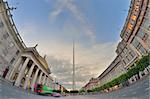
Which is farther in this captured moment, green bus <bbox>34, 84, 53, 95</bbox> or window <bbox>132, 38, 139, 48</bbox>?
window <bbox>132, 38, 139, 48</bbox>

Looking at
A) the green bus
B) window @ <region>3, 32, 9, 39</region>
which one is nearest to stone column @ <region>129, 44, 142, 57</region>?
the green bus

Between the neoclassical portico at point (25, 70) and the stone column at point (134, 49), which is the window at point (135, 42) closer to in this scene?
the stone column at point (134, 49)

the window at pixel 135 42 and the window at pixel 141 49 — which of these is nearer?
the window at pixel 141 49

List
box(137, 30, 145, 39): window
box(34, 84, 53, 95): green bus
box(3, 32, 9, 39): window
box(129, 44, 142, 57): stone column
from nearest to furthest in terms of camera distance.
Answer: box(3, 32, 9, 39): window → box(34, 84, 53, 95): green bus → box(137, 30, 145, 39): window → box(129, 44, 142, 57): stone column

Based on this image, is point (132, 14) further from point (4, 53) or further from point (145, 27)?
point (4, 53)

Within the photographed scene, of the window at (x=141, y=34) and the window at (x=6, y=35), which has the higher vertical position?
the window at (x=141, y=34)

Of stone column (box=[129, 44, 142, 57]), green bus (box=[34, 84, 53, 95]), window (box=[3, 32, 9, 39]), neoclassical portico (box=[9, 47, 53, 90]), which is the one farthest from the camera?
stone column (box=[129, 44, 142, 57])

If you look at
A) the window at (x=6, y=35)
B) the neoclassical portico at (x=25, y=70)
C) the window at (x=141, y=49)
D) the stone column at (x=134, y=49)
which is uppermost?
the stone column at (x=134, y=49)

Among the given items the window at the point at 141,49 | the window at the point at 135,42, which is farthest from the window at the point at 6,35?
the window at the point at 135,42

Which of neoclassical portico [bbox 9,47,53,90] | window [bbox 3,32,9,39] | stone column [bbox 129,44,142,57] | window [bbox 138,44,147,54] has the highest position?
stone column [bbox 129,44,142,57]

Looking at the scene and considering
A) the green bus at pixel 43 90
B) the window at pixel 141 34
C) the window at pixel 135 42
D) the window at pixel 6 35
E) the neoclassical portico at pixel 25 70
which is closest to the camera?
the window at pixel 6 35

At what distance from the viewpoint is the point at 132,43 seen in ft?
169

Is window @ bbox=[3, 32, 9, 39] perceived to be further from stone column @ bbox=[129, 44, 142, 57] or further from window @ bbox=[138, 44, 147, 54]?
stone column @ bbox=[129, 44, 142, 57]

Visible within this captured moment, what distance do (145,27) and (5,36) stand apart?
3778 centimetres
